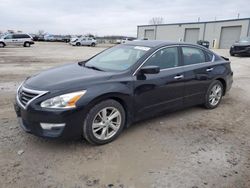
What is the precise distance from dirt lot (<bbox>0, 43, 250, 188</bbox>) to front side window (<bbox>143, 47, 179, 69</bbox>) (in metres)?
1.08

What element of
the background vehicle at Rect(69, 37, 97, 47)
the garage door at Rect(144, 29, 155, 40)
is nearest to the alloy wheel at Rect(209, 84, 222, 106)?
the background vehicle at Rect(69, 37, 97, 47)

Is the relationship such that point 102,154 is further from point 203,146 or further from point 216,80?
point 216,80

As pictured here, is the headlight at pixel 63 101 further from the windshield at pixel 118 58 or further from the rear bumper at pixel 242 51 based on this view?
the rear bumper at pixel 242 51

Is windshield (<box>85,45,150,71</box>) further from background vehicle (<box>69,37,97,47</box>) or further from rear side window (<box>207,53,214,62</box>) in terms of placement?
background vehicle (<box>69,37,97,47</box>)

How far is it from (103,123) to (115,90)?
1.69 feet

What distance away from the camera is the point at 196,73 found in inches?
182

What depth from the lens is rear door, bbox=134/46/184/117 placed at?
378 centimetres

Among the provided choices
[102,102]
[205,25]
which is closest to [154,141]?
[102,102]

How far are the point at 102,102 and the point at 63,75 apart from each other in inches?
31.1

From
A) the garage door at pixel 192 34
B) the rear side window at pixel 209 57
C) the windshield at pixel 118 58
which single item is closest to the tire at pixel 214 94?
the rear side window at pixel 209 57

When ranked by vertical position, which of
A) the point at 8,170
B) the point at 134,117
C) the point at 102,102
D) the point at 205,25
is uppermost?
the point at 205,25

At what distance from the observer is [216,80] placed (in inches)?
203

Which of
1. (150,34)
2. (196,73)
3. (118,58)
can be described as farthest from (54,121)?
(150,34)

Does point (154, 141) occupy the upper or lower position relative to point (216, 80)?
lower
